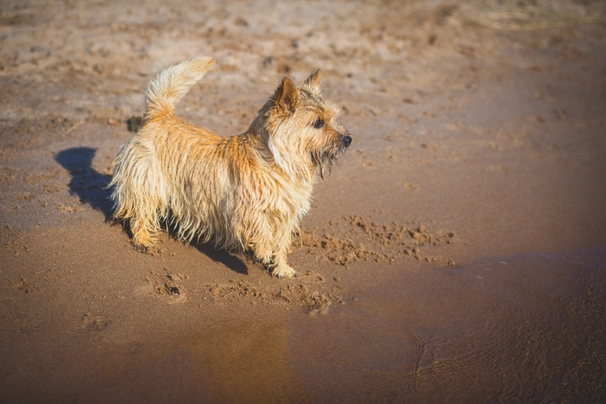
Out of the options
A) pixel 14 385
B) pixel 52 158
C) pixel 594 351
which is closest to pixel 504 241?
pixel 594 351

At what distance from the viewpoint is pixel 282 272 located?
4.88 meters

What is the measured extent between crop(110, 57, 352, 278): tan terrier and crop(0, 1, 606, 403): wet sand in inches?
16.0

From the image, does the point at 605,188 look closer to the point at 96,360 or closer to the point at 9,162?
the point at 96,360

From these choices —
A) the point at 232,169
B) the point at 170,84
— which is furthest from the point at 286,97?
the point at 170,84

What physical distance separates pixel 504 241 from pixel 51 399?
4.82m

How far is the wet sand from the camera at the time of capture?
396 centimetres

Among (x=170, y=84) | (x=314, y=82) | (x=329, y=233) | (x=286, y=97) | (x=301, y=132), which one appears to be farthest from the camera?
(x=329, y=233)

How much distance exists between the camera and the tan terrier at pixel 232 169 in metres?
4.46

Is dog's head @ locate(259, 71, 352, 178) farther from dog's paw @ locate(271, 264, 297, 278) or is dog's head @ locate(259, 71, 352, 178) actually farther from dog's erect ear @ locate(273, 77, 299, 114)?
dog's paw @ locate(271, 264, 297, 278)

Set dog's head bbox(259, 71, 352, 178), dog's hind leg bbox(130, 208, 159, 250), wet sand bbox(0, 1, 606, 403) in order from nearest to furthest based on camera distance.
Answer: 1. wet sand bbox(0, 1, 606, 403)
2. dog's head bbox(259, 71, 352, 178)
3. dog's hind leg bbox(130, 208, 159, 250)

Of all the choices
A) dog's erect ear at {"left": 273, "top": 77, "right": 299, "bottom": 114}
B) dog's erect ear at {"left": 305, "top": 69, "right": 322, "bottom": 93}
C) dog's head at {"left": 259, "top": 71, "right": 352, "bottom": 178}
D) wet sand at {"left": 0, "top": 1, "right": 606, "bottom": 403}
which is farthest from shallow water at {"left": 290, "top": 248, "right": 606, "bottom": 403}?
dog's erect ear at {"left": 305, "top": 69, "right": 322, "bottom": 93}

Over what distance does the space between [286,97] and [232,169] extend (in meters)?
0.77

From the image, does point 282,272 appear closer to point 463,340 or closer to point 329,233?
point 329,233

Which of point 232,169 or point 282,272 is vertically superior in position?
point 232,169
